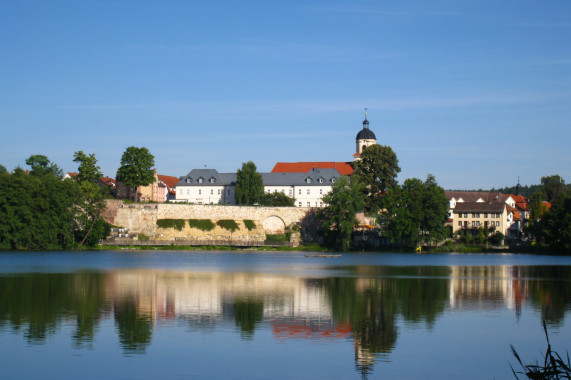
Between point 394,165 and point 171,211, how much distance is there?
28345mm

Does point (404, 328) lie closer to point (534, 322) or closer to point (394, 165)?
point (534, 322)

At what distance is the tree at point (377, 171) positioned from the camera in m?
89.2

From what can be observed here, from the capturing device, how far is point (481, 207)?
9262 cm

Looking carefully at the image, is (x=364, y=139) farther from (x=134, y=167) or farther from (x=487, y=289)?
(x=487, y=289)

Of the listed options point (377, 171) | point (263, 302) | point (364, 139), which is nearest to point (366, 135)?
point (364, 139)

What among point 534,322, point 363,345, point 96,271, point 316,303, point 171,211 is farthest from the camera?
point 171,211

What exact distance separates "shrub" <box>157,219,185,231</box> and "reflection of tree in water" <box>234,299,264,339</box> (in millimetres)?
54625

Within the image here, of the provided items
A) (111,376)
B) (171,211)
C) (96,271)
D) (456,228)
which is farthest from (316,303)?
(456,228)

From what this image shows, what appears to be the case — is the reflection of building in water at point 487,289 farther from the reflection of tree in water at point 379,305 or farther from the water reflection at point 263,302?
the reflection of tree in water at point 379,305

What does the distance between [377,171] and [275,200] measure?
45.2 feet

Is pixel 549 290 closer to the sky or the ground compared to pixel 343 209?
closer to the ground

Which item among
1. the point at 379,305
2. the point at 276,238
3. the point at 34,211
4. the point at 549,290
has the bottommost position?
the point at 379,305

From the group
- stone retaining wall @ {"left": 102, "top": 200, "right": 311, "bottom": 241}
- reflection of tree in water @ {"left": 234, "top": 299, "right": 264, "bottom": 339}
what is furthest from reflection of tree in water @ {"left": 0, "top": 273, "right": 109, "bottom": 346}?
stone retaining wall @ {"left": 102, "top": 200, "right": 311, "bottom": 241}

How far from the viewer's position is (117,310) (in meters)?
22.6
